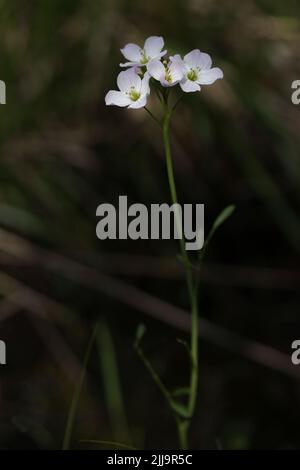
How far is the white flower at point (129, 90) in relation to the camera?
2.96 feet

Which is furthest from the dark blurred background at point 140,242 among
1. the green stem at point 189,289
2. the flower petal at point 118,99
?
the flower petal at point 118,99

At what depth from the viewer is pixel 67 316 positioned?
1794 mm

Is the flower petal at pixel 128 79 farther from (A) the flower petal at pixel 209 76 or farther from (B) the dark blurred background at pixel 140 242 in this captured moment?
(B) the dark blurred background at pixel 140 242

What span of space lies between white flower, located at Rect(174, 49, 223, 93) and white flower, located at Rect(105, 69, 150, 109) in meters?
0.05

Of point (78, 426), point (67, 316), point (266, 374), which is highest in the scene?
point (67, 316)

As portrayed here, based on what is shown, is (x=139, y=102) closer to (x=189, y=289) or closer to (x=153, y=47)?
(x=153, y=47)

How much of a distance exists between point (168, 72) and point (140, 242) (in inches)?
41.8

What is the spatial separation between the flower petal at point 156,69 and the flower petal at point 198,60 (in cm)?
6

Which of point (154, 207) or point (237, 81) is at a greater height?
point (237, 81)

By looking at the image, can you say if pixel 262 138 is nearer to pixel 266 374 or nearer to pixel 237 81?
pixel 237 81
